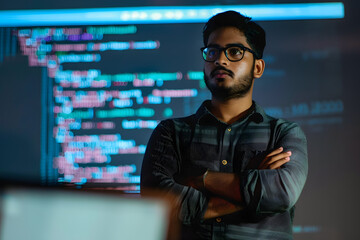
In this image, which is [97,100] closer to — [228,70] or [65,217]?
[228,70]

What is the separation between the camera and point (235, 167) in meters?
1.77

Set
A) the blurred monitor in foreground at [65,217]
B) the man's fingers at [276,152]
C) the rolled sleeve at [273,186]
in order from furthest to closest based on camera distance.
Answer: the man's fingers at [276,152]
the rolled sleeve at [273,186]
the blurred monitor in foreground at [65,217]

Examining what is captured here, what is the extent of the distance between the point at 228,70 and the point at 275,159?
1.54 ft

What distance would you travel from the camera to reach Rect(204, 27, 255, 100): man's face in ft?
6.00

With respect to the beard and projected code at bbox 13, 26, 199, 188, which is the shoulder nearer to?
the beard

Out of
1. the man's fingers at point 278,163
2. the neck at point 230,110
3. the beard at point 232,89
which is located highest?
the beard at point 232,89

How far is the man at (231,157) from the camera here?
1644 mm

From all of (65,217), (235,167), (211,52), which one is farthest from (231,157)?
(65,217)

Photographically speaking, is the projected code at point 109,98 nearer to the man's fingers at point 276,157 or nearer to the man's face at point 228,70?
the man's face at point 228,70

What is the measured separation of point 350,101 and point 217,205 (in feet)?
4.41

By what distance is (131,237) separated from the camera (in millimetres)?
1140

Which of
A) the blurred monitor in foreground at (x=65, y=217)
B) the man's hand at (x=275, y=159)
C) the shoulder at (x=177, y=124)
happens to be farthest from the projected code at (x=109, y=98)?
the blurred monitor in foreground at (x=65, y=217)

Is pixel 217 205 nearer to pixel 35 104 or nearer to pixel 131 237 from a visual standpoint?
pixel 131 237

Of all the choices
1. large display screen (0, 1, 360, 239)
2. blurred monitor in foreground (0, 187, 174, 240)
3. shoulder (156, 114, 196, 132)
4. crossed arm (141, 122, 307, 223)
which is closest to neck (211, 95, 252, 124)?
shoulder (156, 114, 196, 132)
